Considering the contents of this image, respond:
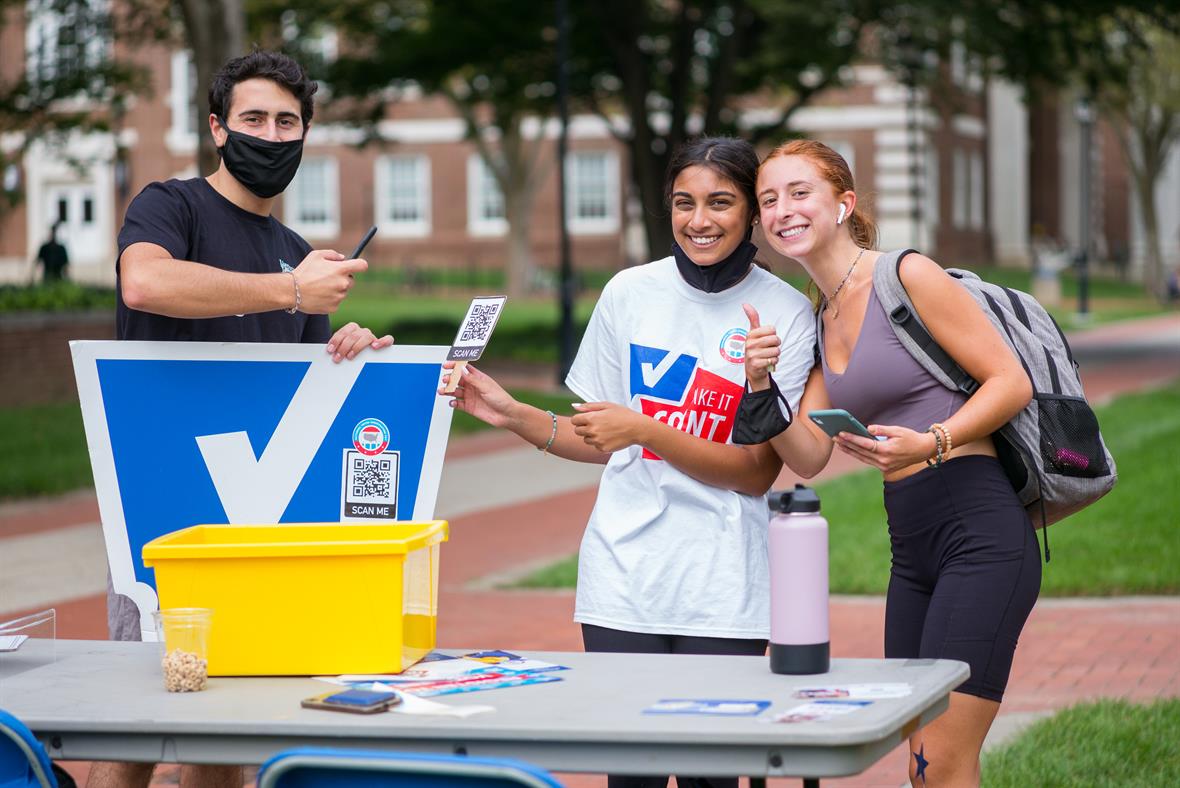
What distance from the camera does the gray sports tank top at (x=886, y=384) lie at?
12.5ft

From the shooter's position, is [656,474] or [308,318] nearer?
[656,474]

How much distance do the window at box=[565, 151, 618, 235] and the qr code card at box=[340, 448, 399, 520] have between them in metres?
49.7

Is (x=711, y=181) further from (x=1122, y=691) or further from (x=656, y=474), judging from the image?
(x=1122, y=691)

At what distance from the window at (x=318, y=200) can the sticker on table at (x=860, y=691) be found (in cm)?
5369

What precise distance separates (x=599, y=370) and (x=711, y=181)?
55 cm

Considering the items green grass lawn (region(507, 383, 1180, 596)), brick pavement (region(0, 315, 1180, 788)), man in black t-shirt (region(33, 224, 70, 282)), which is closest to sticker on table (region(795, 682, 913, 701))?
brick pavement (region(0, 315, 1180, 788))

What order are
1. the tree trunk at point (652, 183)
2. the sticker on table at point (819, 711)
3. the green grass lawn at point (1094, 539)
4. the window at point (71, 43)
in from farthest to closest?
the tree trunk at point (652, 183) → the window at point (71, 43) → the green grass lawn at point (1094, 539) → the sticker on table at point (819, 711)

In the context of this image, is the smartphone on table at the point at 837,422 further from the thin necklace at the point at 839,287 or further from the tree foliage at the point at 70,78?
the tree foliage at the point at 70,78

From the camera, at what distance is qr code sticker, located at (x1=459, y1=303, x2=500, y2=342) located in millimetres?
3688

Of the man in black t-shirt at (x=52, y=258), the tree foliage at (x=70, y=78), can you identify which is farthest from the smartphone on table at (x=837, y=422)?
the man in black t-shirt at (x=52, y=258)

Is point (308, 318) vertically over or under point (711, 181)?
under

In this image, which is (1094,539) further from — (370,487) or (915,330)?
(370,487)

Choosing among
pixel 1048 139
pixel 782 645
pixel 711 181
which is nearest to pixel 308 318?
pixel 711 181

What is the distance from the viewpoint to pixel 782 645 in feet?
10.4
